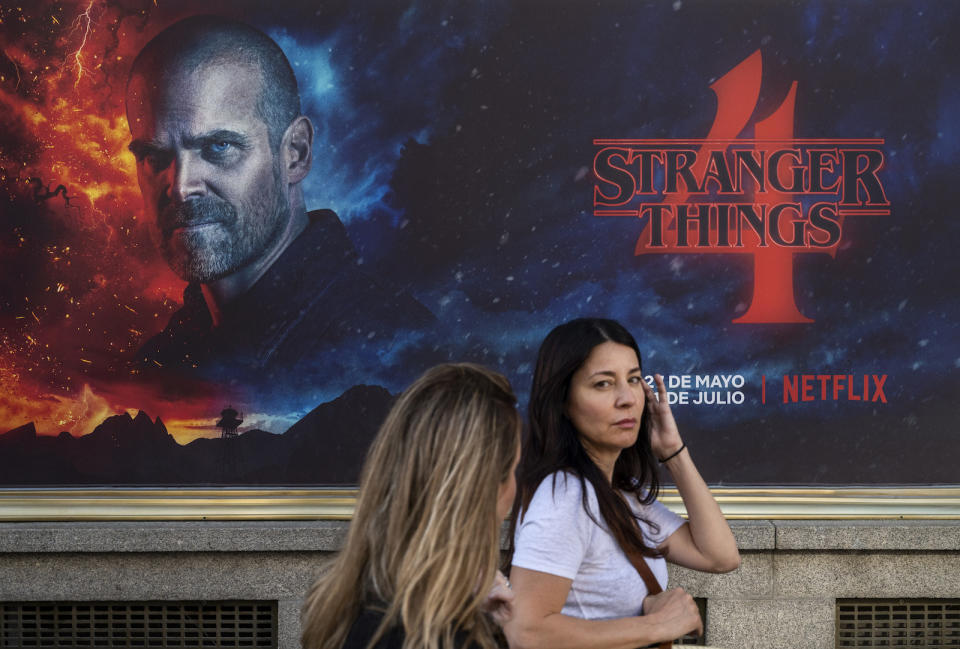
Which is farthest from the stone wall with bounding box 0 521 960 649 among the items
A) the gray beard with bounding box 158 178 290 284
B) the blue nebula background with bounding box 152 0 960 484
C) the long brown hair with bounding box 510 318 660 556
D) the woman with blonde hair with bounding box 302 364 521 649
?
the woman with blonde hair with bounding box 302 364 521 649

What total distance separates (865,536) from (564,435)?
3036 millimetres

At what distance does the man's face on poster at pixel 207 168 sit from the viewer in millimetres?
5355

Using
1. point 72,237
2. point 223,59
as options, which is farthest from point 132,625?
point 223,59

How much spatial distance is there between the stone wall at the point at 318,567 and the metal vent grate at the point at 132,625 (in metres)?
0.10

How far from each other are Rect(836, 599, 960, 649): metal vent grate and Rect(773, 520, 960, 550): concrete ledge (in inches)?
13.3

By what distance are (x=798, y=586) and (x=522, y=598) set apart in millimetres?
3251

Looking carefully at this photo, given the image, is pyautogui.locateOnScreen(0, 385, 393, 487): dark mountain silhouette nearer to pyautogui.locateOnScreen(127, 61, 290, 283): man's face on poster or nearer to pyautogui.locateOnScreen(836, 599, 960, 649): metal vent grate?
pyautogui.locateOnScreen(127, 61, 290, 283): man's face on poster

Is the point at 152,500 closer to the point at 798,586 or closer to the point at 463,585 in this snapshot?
the point at 798,586

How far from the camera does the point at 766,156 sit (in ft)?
17.7

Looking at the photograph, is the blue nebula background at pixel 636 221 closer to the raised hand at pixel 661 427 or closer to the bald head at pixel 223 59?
the bald head at pixel 223 59

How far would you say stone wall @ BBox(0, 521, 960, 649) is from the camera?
518 centimetres

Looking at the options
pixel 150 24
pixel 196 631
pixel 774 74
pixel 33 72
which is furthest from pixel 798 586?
pixel 33 72

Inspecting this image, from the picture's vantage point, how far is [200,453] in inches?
211

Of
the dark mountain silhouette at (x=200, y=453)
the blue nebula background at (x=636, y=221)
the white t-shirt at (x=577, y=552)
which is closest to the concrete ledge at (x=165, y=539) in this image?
the dark mountain silhouette at (x=200, y=453)
